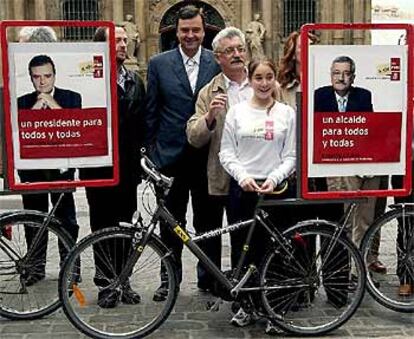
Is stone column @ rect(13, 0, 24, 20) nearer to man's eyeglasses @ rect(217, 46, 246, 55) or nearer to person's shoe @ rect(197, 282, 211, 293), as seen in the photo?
person's shoe @ rect(197, 282, 211, 293)

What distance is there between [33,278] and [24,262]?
24cm

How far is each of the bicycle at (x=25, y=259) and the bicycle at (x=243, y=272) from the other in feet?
1.29

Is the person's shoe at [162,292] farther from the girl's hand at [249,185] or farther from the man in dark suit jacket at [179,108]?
the girl's hand at [249,185]

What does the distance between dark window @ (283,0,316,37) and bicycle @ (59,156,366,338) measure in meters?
30.5

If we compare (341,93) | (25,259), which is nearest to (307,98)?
(341,93)

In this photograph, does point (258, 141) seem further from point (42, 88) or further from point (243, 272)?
point (42, 88)

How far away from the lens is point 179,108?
6621mm

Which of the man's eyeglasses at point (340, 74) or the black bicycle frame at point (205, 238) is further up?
the man's eyeglasses at point (340, 74)

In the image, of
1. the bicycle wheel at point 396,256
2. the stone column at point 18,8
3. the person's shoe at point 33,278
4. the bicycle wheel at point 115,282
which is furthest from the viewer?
the stone column at point 18,8

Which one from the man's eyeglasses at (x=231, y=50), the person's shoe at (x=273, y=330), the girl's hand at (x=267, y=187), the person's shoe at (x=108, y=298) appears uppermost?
the man's eyeglasses at (x=231, y=50)

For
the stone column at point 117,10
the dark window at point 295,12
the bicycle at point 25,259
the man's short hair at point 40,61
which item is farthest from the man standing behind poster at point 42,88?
the dark window at point 295,12

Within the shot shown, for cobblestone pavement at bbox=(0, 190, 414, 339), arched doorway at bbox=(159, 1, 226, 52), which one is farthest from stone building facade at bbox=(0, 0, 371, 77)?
cobblestone pavement at bbox=(0, 190, 414, 339)

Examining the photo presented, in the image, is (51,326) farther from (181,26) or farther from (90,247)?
(181,26)

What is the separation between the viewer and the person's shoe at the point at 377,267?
260 inches
